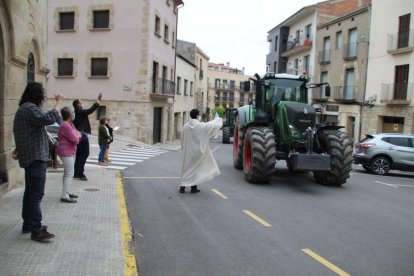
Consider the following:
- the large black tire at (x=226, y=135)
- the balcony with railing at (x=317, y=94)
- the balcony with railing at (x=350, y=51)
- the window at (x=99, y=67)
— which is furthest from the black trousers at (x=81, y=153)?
the balcony with railing at (x=317, y=94)

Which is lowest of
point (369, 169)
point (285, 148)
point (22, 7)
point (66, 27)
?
point (369, 169)

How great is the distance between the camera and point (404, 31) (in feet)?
81.3

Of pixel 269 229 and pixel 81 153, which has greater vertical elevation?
pixel 81 153

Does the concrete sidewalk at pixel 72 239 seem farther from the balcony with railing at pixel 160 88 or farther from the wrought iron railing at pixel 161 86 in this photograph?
the wrought iron railing at pixel 161 86

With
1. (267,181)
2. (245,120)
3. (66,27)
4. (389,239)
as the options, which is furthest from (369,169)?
(66,27)

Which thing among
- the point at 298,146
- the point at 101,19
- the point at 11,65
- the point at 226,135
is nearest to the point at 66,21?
the point at 101,19

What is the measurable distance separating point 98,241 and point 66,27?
24725mm

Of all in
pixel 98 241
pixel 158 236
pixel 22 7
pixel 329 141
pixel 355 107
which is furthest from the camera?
pixel 355 107

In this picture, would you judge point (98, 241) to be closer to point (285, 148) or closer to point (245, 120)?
point (285, 148)

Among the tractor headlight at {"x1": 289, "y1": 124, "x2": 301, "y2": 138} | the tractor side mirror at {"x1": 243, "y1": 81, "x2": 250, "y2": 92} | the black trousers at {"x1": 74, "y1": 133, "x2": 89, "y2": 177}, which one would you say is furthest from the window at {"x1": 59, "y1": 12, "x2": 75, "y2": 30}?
the tractor headlight at {"x1": 289, "y1": 124, "x2": 301, "y2": 138}

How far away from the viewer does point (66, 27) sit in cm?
2703

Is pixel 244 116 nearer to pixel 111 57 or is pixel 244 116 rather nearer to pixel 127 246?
pixel 127 246

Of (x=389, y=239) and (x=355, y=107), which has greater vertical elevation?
(x=355, y=107)

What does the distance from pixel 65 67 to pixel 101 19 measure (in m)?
3.89
